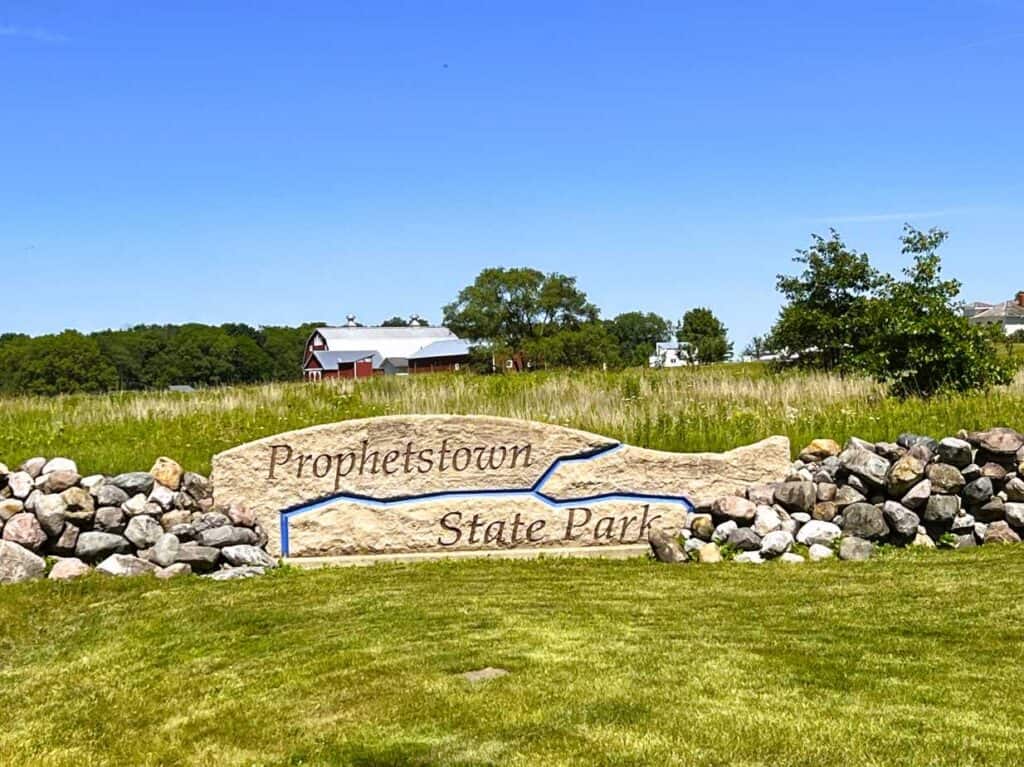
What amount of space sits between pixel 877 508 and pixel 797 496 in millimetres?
779

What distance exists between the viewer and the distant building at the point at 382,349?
71.4m

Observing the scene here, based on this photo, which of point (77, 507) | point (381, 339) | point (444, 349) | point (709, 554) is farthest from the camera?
point (381, 339)

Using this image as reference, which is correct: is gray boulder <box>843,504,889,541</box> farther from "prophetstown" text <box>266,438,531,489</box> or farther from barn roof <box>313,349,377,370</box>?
barn roof <box>313,349,377,370</box>

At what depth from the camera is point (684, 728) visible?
4.57 meters

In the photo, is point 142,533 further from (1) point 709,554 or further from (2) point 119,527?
(1) point 709,554

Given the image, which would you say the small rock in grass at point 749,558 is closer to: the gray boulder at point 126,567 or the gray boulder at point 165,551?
the gray boulder at point 165,551

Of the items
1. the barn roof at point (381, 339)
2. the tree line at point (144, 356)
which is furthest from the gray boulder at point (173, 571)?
the barn roof at point (381, 339)

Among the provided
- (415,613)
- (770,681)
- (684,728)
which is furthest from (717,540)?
(684,728)

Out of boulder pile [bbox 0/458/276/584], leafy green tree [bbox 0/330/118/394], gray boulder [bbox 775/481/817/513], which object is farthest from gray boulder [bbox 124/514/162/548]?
leafy green tree [bbox 0/330/118/394]

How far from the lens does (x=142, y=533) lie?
365 inches

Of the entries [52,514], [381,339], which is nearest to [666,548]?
[52,514]

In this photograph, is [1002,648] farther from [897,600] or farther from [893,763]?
[893,763]

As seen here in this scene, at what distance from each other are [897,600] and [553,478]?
3911 millimetres

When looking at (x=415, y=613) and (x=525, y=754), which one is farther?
(x=415, y=613)
